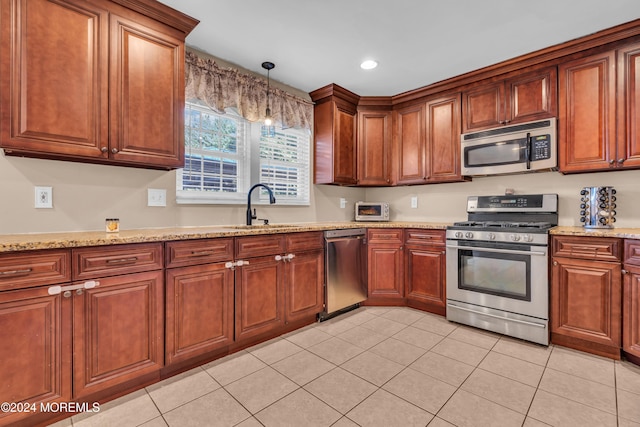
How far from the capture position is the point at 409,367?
2072mm

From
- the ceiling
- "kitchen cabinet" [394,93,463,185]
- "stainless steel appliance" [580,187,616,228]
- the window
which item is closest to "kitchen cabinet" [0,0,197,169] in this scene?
the ceiling

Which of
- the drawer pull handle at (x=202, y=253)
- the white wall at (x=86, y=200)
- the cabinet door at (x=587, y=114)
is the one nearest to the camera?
the white wall at (x=86, y=200)

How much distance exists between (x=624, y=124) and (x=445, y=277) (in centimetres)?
183

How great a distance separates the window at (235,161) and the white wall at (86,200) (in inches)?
6.2

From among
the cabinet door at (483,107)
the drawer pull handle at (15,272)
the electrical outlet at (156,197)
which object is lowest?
the drawer pull handle at (15,272)

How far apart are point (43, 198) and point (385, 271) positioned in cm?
289

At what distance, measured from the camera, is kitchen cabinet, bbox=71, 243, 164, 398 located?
5.16ft

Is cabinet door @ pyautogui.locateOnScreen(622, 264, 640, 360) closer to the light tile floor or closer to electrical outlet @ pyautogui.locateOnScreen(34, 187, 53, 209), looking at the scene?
the light tile floor

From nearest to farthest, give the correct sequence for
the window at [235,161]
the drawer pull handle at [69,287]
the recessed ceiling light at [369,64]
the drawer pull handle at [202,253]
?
the drawer pull handle at [69,287] < the drawer pull handle at [202,253] < the window at [235,161] < the recessed ceiling light at [369,64]

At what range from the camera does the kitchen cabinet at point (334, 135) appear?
344cm

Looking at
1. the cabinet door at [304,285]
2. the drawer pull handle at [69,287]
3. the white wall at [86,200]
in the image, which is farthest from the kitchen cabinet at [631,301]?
the drawer pull handle at [69,287]

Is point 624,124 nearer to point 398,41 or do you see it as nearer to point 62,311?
point 398,41

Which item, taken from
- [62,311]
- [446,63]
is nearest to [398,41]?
[446,63]

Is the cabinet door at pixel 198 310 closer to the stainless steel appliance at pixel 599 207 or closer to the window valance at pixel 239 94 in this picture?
the window valance at pixel 239 94
